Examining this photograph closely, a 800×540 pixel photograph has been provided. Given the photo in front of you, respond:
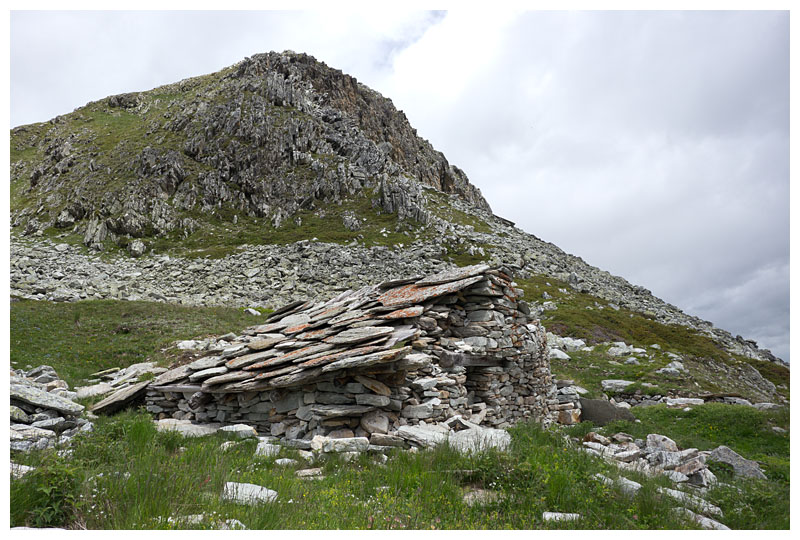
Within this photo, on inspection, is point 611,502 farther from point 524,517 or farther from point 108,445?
point 108,445

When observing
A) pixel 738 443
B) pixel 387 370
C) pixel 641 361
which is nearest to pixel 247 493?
pixel 387 370

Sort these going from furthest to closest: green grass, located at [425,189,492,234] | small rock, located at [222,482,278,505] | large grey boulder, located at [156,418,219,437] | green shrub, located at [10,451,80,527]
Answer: green grass, located at [425,189,492,234] < large grey boulder, located at [156,418,219,437] < small rock, located at [222,482,278,505] < green shrub, located at [10,451,80,527]

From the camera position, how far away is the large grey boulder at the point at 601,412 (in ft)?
45.6

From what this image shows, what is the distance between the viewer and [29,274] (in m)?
39.2

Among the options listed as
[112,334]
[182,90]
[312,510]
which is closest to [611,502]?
[312,510]

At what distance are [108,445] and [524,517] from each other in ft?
18.9

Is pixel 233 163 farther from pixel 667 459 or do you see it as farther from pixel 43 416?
pixel 667 459

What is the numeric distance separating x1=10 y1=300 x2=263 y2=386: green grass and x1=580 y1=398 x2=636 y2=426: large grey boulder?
55.7ft

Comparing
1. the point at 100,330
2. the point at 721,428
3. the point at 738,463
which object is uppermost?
the point at 100,330

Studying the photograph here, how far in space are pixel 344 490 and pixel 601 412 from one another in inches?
469

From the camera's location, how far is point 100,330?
23.1 metres

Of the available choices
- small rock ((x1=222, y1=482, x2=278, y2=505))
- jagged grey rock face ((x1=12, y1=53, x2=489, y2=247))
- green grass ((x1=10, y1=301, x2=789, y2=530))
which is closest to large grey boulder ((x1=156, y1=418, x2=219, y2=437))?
green grass ((x1=10, y1=301, x2=789, y2=530))

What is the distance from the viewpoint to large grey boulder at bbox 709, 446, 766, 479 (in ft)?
27.6

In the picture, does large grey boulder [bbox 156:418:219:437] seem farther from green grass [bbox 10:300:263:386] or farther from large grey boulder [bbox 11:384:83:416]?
green grass [bbox 10:300:263:386]
